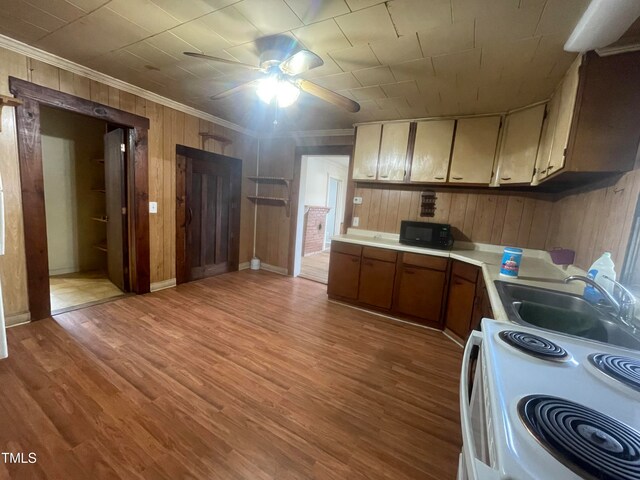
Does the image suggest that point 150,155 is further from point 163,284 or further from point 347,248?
point 347,248

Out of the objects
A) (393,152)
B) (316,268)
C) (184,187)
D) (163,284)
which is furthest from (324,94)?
(316,268)

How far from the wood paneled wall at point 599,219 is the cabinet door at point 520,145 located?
46 centimetres

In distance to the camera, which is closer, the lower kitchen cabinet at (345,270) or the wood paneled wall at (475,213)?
the wood paneled wall at (475,213)

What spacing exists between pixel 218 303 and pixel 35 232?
178 centimetres

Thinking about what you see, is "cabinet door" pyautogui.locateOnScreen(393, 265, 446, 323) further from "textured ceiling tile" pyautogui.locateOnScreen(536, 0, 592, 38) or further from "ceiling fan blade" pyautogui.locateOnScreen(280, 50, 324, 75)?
"ceiling fan blade" pyautogui.locateOnScreen(280, 50, 324, 75)

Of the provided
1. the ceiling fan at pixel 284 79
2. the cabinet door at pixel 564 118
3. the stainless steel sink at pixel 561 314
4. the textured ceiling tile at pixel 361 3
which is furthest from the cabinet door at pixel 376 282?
the textured ceiling tile at pixel 361 3

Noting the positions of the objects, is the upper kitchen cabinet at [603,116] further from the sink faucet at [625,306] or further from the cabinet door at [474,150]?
Answer: the cabinet door at [474,150]

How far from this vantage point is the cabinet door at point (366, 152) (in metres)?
3.45

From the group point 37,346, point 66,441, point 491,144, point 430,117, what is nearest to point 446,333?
point 491,144

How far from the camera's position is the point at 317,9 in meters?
1.54

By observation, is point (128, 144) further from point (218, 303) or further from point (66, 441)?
point (66, 441)

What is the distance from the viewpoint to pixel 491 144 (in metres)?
2.86

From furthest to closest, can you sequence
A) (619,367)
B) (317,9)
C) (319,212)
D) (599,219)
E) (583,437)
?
(319,212)
(599,219)
(317,9)
(619,367)
(583,437)

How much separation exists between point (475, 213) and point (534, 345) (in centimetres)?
263
